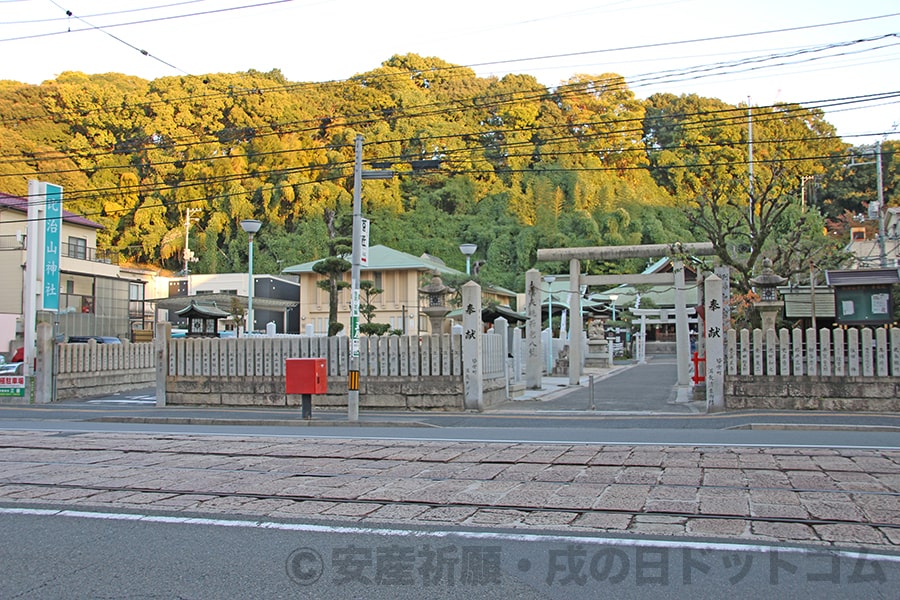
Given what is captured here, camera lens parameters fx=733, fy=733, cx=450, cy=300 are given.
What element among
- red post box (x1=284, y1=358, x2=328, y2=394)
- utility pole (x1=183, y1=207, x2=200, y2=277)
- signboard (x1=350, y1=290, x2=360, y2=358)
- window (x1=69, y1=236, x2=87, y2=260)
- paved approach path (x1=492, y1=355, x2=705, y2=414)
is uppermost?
utility pole (x1=183, y1=207, x2=200, y2=277)

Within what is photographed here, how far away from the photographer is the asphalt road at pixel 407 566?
494cm

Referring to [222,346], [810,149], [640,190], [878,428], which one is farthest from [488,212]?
[878,428]

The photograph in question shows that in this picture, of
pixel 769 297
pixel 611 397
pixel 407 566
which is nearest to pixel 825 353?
pixel 769 297

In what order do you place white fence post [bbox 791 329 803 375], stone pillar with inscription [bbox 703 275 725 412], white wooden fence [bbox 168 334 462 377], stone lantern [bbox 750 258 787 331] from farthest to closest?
white wooden fence [bbox 168 334 462 377] → stone lantern [bbox 750 258 787 331] → stone pillar with inscription [bbox 703 275 725 412] → white fence post [bbox 791 329 803 375]

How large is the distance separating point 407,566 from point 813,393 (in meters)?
13.3

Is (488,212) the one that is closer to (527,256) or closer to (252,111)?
(527,256)

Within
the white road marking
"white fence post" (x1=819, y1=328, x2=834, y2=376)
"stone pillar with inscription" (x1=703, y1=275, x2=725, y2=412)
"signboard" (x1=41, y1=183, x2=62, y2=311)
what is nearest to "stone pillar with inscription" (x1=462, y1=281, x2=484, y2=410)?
"stone pillar with inscription" (x1=703, y1=275, x2=725, y2=412)

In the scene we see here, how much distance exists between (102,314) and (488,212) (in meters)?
34.5

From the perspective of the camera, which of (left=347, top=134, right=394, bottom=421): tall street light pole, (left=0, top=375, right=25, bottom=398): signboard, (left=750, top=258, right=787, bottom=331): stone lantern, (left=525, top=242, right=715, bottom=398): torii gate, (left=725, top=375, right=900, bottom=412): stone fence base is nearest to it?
(left=725, top=375, right=900, bottom=412): stone fence base

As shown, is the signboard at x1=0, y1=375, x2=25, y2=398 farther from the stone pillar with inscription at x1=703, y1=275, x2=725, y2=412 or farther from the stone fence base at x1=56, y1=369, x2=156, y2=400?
the stone pillar with inscription at x1=703, y1=275, x2=725, y2=412

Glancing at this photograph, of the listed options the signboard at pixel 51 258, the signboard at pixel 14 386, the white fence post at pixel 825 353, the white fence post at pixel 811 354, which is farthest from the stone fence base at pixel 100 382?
the white fence post at pixel 825 353

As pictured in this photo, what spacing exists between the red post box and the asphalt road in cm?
919

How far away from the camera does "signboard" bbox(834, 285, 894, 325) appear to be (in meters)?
17.3

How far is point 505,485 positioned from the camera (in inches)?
327
